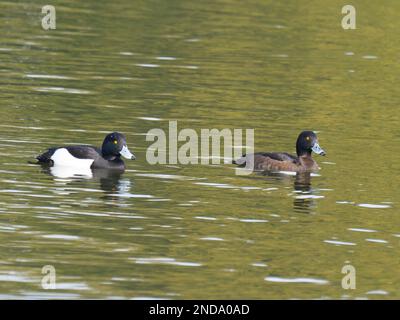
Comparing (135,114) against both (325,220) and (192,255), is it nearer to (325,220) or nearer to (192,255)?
(325,220)

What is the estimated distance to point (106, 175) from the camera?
2248cm

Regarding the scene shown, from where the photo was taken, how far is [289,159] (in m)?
23.6

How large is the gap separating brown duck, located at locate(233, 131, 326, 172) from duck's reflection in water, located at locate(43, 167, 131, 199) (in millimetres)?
2379

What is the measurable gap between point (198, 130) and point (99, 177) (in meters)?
4.74

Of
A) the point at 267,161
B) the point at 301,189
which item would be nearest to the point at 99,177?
the point at 267,161

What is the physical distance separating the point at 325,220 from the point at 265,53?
19.7 m

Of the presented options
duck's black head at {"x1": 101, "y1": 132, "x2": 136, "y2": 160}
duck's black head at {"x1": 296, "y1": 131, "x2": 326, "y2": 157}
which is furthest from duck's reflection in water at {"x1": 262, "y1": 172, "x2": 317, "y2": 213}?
duck's black head at {"x1": 101, "y1": 132, "x2": 136, "y2": 160}

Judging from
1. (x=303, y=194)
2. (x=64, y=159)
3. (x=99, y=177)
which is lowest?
(x=303, y=194)

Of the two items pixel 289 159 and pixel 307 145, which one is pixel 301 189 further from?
pixel 307 145

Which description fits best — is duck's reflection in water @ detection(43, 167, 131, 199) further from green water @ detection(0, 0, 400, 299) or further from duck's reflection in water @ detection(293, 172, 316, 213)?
duck's reflection in water @ detection(293, 172, 316, 213)

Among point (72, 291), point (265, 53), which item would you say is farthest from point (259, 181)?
point (265, 53)

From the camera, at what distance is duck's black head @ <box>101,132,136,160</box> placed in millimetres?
22875

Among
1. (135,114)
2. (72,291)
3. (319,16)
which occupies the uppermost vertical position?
(319,16)

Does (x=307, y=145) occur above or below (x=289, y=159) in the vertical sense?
above
